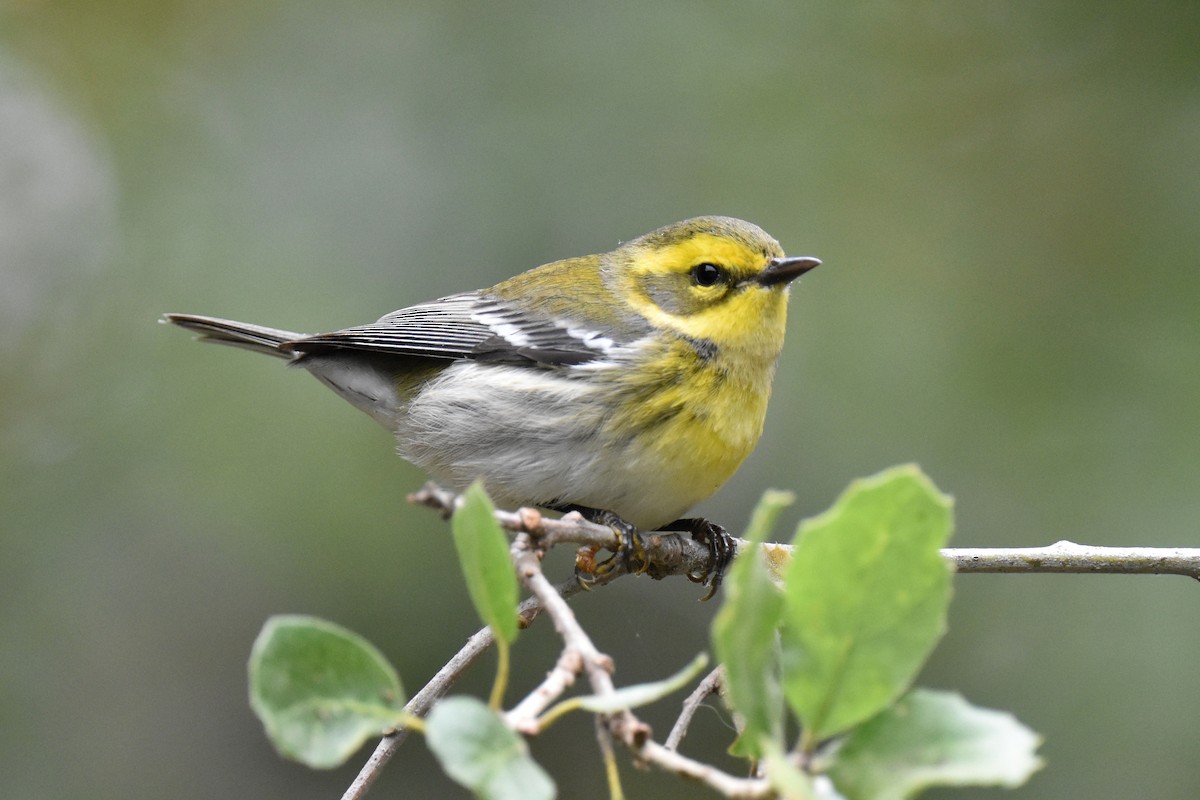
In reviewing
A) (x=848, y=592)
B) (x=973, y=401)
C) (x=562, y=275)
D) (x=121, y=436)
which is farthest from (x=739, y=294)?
(x=121, y=436)

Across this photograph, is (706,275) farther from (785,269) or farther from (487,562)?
(487,562)

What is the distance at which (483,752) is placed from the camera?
49.1 inches

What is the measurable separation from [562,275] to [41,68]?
3.51 m

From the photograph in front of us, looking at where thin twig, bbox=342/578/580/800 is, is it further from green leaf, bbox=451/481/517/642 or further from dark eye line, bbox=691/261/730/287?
dark eye line, bbox=691/261/730/287

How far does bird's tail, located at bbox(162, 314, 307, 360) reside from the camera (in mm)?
4266

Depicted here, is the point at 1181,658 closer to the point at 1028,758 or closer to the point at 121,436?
the point at 1028,758

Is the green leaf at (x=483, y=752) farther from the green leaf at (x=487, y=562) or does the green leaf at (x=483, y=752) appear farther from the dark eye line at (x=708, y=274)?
the dark eye line at (x=708, y=274)

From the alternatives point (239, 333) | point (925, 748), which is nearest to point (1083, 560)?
point (925, 748)

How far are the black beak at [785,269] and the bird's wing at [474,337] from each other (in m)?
0.62

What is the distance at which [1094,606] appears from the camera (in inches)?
175

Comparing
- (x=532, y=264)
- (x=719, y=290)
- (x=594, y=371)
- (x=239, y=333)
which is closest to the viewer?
(x=594, y=371)

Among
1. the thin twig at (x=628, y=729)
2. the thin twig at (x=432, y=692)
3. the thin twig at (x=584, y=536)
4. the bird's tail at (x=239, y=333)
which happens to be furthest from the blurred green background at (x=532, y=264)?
the thin twig at (x=628, y=729)

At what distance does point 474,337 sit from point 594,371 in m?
0.67

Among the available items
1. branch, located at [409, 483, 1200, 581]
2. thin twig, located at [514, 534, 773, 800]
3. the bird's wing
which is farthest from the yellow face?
thin twig, located at [514, 534, 773, 800]
